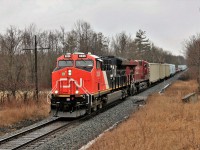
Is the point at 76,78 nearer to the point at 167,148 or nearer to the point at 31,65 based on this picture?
the point at 167,148

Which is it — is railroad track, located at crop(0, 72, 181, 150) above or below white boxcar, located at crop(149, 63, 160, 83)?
below

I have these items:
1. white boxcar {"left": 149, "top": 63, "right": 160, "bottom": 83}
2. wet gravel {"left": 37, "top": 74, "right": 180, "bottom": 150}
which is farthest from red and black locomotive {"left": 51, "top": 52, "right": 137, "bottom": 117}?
white boxcar {"left": 149, "top": 63, "right": 160, "bottom": 83}

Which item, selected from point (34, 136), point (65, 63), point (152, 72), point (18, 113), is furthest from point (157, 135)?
point (152, 72)

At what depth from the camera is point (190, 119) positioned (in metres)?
13.5

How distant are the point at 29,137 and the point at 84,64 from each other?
6.06m

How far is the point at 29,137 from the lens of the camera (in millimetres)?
12383

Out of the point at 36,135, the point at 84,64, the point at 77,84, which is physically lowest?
the point at 36,135

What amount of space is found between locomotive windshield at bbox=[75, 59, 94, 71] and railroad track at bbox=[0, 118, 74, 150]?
316 centimetres

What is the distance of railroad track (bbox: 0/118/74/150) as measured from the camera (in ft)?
35.9

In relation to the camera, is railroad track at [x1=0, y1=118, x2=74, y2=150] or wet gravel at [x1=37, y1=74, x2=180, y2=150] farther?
railroad track at [x1=0, y1=118, x2=74, y2=150]

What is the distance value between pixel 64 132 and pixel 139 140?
4.86 metres

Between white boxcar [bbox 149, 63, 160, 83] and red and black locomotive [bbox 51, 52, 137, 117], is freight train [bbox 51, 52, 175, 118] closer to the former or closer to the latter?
red and black locomotive [bbox 51, 52, 137, 117]

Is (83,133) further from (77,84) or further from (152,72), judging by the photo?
(152,72)

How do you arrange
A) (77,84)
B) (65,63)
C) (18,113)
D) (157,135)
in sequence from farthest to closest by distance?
(65,63) < (18,113) < (77,84) < (157,135)
